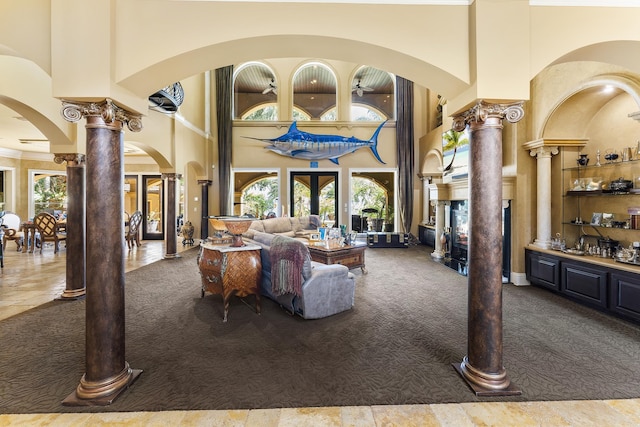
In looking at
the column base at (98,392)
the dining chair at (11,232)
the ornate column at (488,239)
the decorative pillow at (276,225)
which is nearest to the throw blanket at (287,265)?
the column base at (98,392)

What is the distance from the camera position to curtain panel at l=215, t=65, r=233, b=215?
958cm

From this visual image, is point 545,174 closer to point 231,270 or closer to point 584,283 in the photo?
point 584,283

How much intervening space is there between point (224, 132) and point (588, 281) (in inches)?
378

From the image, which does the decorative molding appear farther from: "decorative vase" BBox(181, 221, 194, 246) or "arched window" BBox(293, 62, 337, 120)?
"decorative vase" BBox(181, 221, 194, 246)

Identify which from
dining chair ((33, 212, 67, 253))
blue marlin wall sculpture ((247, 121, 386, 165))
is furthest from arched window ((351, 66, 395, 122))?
dining chair ((33, 212, 67, 253))

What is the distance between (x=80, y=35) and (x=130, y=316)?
10.2 feet

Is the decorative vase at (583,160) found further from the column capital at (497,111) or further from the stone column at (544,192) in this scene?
the column capital at (497,111)

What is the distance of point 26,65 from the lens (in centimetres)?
388

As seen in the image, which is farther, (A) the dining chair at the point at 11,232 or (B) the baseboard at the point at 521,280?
(A) the dining chair at the point at 11,232

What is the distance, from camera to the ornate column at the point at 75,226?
14.0 feet

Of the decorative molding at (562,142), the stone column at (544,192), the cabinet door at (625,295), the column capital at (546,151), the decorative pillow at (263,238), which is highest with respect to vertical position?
the decorative molding at (562,142)

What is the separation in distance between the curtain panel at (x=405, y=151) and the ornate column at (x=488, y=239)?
7468 millimetres

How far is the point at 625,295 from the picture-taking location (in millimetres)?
3404

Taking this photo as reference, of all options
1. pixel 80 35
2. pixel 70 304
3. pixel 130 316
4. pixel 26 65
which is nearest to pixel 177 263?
pixel 70 304
